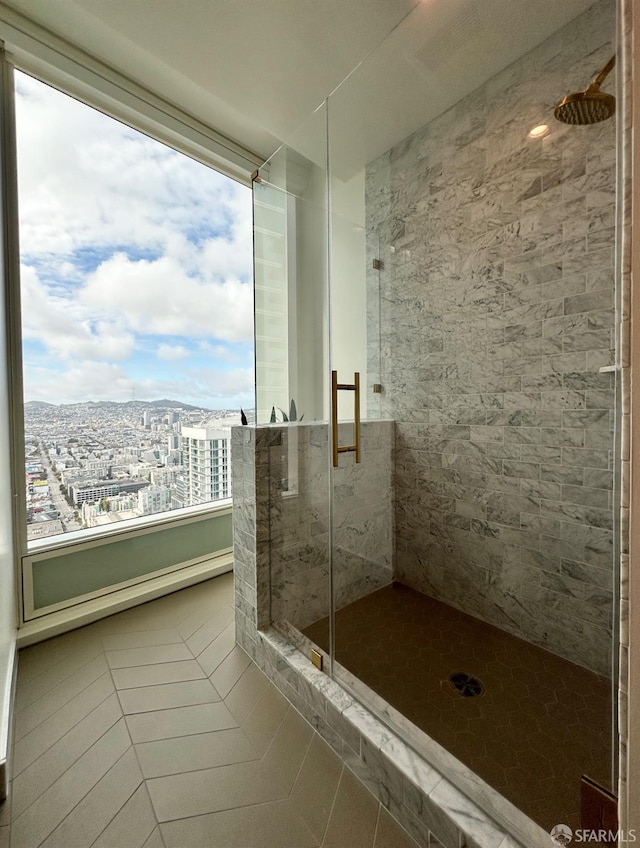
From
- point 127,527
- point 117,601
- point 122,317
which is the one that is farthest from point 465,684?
point 122,317

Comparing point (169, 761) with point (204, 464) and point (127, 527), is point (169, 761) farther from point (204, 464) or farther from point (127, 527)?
point (204, 464)

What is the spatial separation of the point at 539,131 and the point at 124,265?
2.33 meters

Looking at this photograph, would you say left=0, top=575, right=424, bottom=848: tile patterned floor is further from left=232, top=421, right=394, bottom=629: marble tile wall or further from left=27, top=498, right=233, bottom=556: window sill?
left=27, top=498, right=233, bottom=556: window sill

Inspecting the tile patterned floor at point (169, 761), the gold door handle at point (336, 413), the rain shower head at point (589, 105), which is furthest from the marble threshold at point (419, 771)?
the rain shower head at point (589, 105)

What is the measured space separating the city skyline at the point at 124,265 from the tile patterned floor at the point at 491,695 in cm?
192

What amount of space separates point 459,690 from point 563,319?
5.23 feet

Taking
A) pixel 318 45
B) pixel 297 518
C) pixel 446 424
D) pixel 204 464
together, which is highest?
pixel 318 45

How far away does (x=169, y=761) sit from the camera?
1.19 meters

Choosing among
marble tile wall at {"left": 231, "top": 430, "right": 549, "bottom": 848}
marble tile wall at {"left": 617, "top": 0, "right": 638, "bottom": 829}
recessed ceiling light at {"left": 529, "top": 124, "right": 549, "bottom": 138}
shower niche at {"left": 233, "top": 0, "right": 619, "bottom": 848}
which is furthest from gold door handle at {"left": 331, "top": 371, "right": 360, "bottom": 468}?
recessed ceiling light at {"left": 529, "top": 124, "right": 549, "bottom": 138}

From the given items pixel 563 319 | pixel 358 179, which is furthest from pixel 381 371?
pixel 358 179

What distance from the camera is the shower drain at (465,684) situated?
1358mm

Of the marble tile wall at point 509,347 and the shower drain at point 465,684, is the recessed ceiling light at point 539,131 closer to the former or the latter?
A: the marble tile wall at point 509,347

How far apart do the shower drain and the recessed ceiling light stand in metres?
2.32

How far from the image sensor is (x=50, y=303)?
1.98 m
